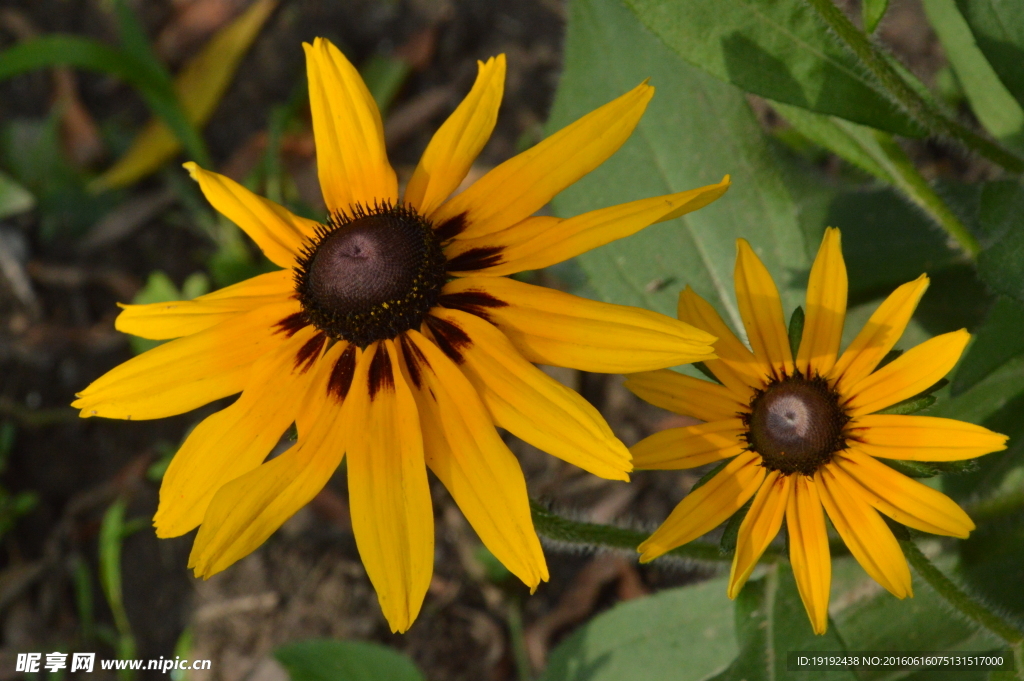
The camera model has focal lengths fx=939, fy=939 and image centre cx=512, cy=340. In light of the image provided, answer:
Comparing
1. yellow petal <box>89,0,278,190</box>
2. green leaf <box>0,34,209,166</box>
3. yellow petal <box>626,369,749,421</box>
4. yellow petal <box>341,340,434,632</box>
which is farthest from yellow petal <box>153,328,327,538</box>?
yellow petal <box>89,0,278,190</box>

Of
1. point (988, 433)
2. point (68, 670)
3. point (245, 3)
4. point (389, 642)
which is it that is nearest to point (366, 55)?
point (245, 3)

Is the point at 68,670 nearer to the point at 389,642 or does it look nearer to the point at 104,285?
the point at 389,642

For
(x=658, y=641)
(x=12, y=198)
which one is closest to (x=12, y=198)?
(x=12, y=198)

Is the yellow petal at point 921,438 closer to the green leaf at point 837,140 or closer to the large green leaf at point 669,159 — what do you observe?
the large green leaf at point 669,159

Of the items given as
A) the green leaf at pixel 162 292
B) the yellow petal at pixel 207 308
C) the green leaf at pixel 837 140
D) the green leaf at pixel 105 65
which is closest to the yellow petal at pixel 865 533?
the green leaf at pixel 837 140

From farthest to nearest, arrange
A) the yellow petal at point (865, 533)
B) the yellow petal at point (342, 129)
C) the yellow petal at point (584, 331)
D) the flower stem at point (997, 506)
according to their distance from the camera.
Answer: the flower stem at point (997, 506) < the yellow petal at point (342, 129) < the yellow petal at point (865, 533) < the yellow petal at point (584, 331)

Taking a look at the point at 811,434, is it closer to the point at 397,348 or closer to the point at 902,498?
the point at 902,498

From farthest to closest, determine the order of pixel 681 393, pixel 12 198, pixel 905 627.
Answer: pixel 12 198
pixel 905 627
pixel 681 393
